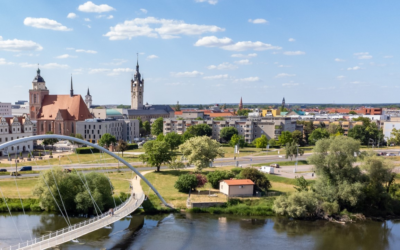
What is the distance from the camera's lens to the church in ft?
284

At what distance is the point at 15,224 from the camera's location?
31.8 m

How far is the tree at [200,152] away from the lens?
161 feet

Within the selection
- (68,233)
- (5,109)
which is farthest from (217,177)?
(5,109)

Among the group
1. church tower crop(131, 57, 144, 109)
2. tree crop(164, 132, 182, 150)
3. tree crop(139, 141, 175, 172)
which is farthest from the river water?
church tower crop(131, 57, 144, 109)

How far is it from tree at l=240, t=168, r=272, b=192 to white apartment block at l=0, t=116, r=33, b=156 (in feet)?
142

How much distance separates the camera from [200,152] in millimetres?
49219

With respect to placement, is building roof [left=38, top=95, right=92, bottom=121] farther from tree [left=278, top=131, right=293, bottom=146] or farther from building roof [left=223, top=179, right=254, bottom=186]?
building roof [left=223, top=179, right=254, bottom=186]

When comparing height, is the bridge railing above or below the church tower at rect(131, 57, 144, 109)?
below

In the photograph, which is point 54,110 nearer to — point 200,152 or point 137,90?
point 200,152

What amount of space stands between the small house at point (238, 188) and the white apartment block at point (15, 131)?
140 feet

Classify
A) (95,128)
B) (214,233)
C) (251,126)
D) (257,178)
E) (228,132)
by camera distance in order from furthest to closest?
(251,126)
(228,132)
(95,128)
(257,178)
(214,233)

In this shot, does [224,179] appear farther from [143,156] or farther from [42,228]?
[42,228]

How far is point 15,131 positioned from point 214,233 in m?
53.8

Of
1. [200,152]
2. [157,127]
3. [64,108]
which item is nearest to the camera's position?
[200,152]
